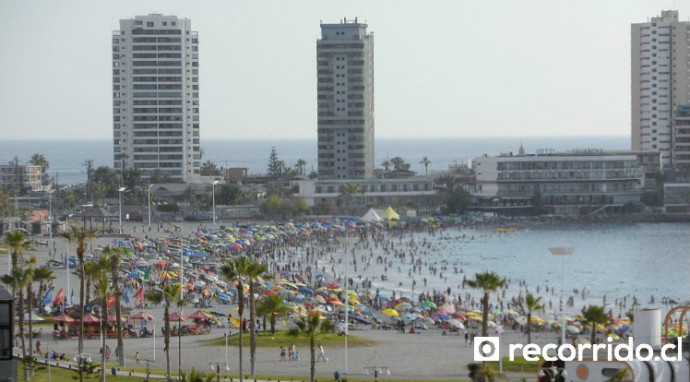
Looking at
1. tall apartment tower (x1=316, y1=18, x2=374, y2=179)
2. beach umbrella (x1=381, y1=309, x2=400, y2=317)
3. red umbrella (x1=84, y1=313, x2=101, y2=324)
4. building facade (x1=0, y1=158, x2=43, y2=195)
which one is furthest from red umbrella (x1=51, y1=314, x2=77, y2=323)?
tall apartment tower (x1=316, y1=18, x2=374, y2=179)

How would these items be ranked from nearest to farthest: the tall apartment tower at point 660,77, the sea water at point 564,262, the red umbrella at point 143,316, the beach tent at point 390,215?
the red umbrella at point 143,316, the sea water at point 564,262, the beach tent at point 390,215, the tall apartment tower at point 660,77

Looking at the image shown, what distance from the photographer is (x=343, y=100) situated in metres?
140

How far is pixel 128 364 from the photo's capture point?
42.9 meters

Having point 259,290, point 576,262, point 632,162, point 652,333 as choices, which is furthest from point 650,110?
point 652,333

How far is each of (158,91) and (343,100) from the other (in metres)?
18.1

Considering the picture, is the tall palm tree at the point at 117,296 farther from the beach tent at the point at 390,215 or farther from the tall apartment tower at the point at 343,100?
the tall apartment tower at the point at 343,100

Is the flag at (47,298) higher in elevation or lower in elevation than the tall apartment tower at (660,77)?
lower

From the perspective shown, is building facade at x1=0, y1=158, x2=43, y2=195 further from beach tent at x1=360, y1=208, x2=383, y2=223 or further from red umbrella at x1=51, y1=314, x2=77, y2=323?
red umbrella at x1=51, y1=314, x2=77, y2=323

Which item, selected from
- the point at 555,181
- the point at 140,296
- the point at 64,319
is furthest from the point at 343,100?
the point at 64,319

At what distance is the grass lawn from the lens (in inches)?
1802

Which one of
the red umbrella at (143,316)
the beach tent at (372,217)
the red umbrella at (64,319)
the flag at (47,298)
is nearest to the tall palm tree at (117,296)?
the red umbrella at (64,319)

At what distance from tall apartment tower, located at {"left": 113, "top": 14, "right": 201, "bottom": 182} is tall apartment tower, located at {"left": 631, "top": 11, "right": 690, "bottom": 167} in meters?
44.2

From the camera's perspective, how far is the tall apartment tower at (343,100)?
457ft

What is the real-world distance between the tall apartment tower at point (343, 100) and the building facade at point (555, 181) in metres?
16.6
